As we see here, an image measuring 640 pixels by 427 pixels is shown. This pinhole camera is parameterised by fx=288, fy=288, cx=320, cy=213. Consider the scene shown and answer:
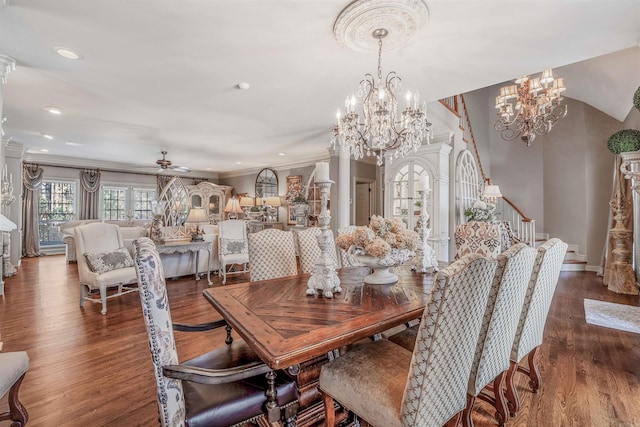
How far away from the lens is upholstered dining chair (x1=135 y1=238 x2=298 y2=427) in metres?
1.10

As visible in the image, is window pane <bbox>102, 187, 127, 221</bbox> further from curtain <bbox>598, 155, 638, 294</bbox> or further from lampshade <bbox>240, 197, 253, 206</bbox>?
curtain <bbox>598, 155, 638, 294</bbox>

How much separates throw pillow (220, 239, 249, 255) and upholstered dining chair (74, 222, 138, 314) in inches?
57.6

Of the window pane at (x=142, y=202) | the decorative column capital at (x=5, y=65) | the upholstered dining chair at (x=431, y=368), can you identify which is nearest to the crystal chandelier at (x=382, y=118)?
the upholstered dining chair at (x=431, y=368)

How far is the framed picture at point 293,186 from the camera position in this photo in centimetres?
789

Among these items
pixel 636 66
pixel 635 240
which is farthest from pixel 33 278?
pixel 635 240

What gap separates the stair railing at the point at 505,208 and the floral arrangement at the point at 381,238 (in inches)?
143

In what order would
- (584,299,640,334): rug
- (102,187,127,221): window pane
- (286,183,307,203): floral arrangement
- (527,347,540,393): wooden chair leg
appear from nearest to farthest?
(527,347,540,393): wooden chair leg
(584,299,640,334): rug
(286,183,307,203): floral arrangement
(102,187,127,221): window pane

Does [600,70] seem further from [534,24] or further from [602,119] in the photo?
[534,24]

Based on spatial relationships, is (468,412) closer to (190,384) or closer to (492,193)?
(190,384)

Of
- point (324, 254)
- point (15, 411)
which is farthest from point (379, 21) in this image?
point (15, 411)

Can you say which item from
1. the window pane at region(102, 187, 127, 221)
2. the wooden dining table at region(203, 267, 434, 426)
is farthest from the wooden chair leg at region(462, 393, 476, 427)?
the window pane at region(102, 187, 127, 221)

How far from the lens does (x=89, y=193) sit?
321 inches

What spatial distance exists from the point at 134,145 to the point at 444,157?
6116mm

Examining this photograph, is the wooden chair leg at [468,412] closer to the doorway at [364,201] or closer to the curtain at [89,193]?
the doorway at [364,201]
